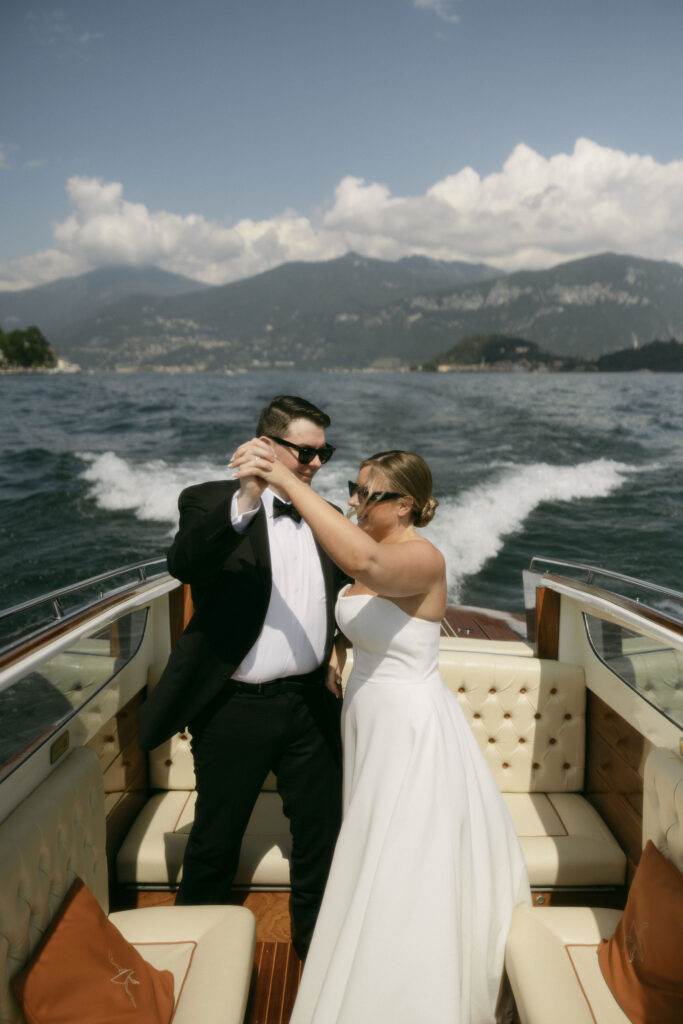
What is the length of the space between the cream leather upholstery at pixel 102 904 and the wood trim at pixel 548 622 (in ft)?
5.64

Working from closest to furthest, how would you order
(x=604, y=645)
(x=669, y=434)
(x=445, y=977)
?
(x=445, y=977) < (x=604, y=645) < (x=669, y=434)

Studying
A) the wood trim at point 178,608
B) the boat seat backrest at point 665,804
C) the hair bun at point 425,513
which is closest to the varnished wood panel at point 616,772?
the boat seat backrest at point 665,804

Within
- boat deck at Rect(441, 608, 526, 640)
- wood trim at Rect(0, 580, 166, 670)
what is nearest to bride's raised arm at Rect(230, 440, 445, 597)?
wood trim at Rect(0, 580, 166, 670)

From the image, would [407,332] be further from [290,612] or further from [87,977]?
[87,977]

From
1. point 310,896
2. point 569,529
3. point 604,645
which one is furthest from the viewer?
point 569,529

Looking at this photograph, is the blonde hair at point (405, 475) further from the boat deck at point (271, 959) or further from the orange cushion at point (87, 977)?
the boat deck at point (271, 959)

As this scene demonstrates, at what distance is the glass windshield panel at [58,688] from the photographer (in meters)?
1.67

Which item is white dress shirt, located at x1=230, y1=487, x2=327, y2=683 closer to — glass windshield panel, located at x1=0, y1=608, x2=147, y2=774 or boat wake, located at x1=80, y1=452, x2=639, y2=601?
glass windshield panel, located at x1=0, y1=608, x2=147, y2=774

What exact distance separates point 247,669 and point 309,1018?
0.89 metres

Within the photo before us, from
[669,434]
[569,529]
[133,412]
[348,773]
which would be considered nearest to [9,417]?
[133,412]

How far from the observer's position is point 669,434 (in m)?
19.0

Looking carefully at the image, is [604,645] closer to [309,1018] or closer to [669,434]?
[309,1018]

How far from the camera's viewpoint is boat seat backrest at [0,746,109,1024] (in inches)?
52.8

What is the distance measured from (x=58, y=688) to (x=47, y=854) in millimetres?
558
